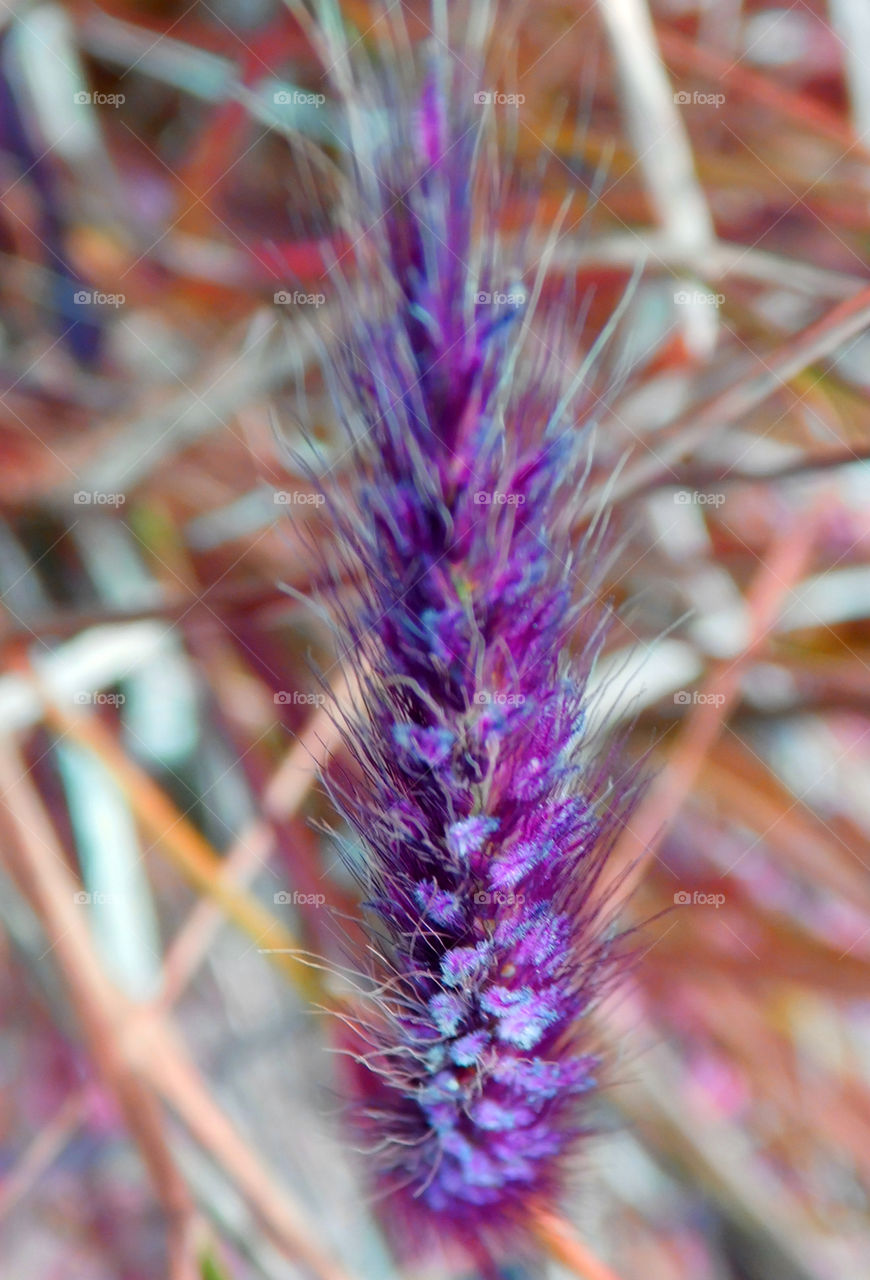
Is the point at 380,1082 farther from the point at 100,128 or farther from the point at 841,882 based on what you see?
A: the point at 100,128

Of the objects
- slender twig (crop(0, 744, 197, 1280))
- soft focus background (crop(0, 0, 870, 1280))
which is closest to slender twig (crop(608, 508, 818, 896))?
soft focus background (crop(0, 0, 870, 1280))

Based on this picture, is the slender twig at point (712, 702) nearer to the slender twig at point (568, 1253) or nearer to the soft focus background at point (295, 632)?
the soft focus background at point (295, 632)

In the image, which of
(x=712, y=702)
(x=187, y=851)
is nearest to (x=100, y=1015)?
(x=187, y=851)

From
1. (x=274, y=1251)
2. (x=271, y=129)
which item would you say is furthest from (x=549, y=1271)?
(x=271, y=129)

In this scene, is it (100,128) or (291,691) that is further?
(100,128)

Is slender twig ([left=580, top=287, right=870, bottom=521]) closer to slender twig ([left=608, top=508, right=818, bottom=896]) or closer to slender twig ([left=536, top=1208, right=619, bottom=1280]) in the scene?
slender twig ([left=608, top=508, right=818, bottom=896])

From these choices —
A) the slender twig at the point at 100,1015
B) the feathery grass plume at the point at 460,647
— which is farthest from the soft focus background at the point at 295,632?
the feathery grass plume at the point at 460,647
